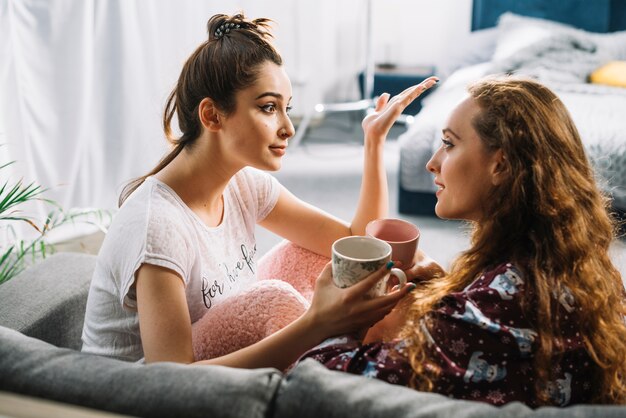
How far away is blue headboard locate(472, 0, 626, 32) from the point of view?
4.23 m

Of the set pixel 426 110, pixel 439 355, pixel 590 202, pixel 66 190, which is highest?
pixel 590 202

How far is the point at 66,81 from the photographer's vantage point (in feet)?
9.61

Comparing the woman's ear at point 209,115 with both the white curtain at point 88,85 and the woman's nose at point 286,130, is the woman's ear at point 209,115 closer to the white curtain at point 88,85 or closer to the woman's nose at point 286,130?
the woman's nose at point 286,130

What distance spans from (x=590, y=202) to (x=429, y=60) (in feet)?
13.5

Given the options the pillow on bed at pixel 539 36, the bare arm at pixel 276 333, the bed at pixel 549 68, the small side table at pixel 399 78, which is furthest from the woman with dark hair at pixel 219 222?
the small side table at pixel 399 78

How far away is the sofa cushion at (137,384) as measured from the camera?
2.52 ft

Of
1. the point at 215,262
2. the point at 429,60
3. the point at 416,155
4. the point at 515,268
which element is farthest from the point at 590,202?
the point at 429,60

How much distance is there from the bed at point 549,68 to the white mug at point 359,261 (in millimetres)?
1265

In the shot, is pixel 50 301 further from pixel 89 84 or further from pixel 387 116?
pixel 89 84

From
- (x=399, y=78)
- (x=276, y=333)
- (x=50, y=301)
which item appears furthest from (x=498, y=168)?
(x=399, y=78)

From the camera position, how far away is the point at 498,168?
1127 mm

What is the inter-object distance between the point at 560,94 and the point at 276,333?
2841 mm

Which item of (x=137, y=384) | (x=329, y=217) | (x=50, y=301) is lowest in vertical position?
(x=50, y=301)

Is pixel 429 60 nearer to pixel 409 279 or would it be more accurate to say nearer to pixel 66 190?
pixel 66 190
